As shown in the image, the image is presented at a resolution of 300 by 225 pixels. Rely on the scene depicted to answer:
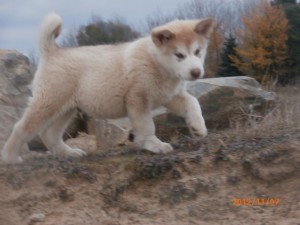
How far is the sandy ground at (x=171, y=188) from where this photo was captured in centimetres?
452

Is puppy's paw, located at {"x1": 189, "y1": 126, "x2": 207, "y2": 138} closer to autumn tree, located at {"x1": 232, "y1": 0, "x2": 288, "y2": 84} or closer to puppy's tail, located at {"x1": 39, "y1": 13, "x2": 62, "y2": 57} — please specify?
puppy's tail, located at {"x1": 39, "y1": 13, "x2": 62, "y2": 57}

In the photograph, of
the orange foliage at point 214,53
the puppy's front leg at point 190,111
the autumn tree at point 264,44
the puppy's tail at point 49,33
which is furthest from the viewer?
the orange foliage at point 214,53

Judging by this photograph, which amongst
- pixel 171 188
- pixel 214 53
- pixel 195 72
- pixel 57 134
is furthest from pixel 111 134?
pixel 214 53

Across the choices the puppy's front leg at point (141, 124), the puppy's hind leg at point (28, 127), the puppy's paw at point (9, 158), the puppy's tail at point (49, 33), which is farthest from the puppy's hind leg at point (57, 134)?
the puppy's front leg at point (141, 124)

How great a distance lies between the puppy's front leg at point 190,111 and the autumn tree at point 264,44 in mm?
22058

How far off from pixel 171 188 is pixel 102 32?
22.6 metres

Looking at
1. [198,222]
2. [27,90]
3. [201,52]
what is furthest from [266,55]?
[198,222]

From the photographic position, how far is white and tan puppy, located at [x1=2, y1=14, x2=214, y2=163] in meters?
5.94

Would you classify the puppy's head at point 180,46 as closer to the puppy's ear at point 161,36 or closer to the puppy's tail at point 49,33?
the puppy's ear at point 161,36

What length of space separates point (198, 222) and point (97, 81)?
234 cm

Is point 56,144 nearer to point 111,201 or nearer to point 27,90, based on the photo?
point 111,201
